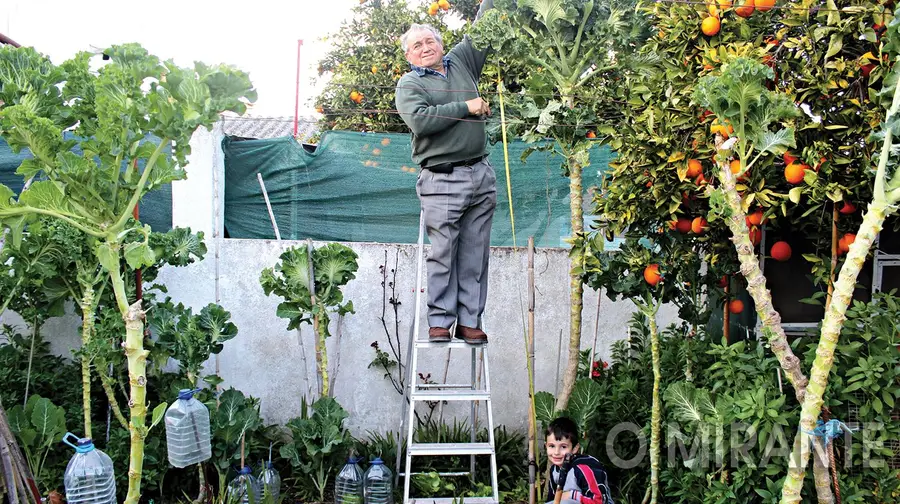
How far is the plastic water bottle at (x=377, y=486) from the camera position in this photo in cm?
427

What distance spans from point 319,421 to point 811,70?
3.38 meters

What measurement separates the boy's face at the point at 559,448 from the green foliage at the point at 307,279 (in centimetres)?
167

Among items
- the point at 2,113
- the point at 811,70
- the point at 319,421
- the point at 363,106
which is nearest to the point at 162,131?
the point at 2,113

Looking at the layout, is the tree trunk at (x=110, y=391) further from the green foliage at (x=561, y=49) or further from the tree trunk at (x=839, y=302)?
the tree trunk at (x=839, y=302)

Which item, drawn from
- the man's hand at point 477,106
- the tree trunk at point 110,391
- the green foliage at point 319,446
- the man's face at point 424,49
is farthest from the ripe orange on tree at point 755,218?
the tree trunk at point 110,391

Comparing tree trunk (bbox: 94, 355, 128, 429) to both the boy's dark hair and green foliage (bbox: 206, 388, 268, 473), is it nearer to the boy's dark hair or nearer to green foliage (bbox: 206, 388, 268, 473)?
green foliage (bbox: 206, 388, 268, 473)

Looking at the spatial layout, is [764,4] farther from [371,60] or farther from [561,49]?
[371,60]

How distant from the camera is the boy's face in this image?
3691mm

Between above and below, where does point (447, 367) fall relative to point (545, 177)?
below

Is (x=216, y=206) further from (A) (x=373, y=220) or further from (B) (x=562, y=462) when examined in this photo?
(B) (x=562, y=462)

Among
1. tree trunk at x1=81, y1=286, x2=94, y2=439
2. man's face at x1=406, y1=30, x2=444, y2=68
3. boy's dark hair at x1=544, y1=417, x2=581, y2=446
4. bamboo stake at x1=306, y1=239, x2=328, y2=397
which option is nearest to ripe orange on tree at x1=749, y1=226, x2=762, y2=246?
boy's dark hair at x1=544, y1=417, x2=581, y2=446

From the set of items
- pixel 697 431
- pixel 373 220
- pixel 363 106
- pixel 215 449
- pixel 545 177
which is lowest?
pixel 215 449

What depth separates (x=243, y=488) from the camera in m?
4.21

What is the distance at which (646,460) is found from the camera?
167 inches
